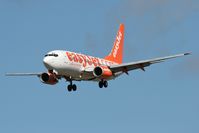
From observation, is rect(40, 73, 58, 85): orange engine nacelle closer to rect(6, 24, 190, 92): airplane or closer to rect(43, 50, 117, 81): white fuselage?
rect(6, 24, 190, 92): airplane

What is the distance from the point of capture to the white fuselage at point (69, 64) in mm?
84438

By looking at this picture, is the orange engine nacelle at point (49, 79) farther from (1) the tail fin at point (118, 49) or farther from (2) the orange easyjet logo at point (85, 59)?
(1) the tail fin at point (118, 49)

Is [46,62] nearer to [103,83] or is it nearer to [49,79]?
[49,79]

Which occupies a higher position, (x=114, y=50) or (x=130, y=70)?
(x=114, y=50)

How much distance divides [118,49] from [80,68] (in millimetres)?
20529

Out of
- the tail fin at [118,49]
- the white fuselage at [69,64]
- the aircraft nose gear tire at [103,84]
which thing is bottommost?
the aircraft nose gear tire at [103,84]

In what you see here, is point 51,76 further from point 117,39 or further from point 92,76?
point 117,39

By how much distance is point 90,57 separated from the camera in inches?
3573

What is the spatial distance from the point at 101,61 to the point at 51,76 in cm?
784

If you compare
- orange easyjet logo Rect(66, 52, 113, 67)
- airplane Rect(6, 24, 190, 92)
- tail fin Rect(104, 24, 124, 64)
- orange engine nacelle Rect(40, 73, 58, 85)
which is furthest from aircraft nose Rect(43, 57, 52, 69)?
tail fin Rect(104, 24, 124, 64)

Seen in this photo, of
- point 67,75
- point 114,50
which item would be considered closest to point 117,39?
point 114,50

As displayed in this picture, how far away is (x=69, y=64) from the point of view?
8538 cm

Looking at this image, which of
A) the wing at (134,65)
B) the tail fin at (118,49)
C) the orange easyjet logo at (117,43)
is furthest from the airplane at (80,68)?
the orange easyjet logo at (117,43)

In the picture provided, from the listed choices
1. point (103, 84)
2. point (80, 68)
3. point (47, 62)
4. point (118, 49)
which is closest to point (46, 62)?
point (47, 62)
